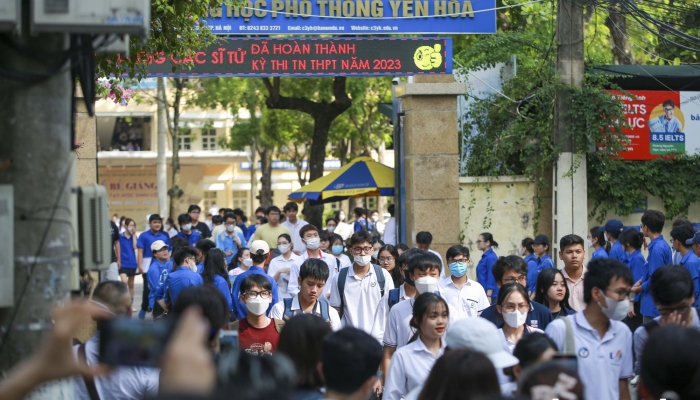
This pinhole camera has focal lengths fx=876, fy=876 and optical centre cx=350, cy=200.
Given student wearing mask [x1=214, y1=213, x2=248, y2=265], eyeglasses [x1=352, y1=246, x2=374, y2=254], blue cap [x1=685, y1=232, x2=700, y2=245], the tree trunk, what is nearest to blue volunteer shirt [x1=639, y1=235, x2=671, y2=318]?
blue cap [x1=685, y1=232, x2=700, y2=245]

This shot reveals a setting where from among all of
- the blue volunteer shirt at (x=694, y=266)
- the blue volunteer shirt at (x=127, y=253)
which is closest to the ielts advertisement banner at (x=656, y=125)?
the blue volunteer shirt at (x=694, y=266)

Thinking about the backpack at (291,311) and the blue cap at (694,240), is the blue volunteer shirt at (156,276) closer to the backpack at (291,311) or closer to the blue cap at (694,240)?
the backpack at (291,311)

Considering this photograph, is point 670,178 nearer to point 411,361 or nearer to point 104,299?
point 411,361

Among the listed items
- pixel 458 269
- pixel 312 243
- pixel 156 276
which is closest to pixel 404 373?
pixel 458 269

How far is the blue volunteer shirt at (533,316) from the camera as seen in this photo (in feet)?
20.9

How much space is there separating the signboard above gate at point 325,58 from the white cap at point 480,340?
32.2 ft

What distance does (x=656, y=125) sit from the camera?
15.6 meters

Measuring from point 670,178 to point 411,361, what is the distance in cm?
1141

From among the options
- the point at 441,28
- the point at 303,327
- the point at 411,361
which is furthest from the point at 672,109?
the point at 303,327

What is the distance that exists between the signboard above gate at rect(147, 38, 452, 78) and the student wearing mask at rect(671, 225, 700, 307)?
17.9 feet

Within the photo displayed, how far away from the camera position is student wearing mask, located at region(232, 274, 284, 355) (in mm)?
6398

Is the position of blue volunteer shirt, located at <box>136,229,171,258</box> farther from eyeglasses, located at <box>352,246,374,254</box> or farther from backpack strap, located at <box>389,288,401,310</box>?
backpack strap, located at <box>389,288,401,310</box>

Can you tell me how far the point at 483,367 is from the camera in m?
3.40

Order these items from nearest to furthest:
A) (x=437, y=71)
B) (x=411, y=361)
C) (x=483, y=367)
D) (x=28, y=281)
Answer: (x=483, y=367) → (x=28, y=281) → (x=411, y=361) → (x=437, y=71)
